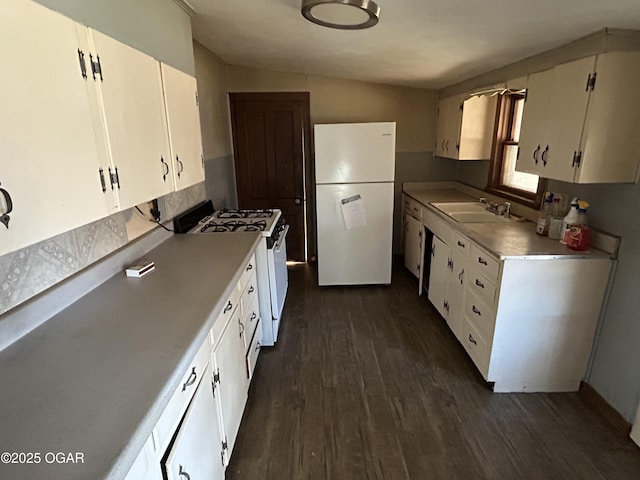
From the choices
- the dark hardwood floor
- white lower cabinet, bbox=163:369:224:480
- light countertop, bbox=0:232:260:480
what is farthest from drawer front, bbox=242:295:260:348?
white lower cabinet, bbox=163:369:224:480

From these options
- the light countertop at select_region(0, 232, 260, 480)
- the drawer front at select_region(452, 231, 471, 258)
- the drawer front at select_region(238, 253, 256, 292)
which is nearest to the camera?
the light countertop at select_region(0, 232, 260, 480)

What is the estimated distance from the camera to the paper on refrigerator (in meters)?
3.65

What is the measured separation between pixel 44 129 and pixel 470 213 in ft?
9.97

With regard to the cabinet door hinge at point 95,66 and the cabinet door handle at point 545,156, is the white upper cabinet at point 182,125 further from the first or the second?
the cabinet door handle at point 545,156

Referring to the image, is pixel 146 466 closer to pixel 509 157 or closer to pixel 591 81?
pixel 591 81

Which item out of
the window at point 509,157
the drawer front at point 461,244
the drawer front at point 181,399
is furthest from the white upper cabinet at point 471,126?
the drawer front at point 181,399

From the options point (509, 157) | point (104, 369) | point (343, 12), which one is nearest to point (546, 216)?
point (509, 157)

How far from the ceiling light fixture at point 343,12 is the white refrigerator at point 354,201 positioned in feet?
5.13

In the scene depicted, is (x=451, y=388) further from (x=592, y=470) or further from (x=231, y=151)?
(x=231, y=151)

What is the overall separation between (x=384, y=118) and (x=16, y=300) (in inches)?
156

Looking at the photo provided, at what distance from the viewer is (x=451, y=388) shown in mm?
2367

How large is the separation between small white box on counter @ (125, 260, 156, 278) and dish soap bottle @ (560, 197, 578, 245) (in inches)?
93.7

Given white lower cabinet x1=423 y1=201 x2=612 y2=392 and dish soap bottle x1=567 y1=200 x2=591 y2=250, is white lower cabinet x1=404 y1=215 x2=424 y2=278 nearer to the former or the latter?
white lower cabinet x1=423 y1=201 x2=612 y2=392

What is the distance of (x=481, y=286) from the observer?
2.40 meters
